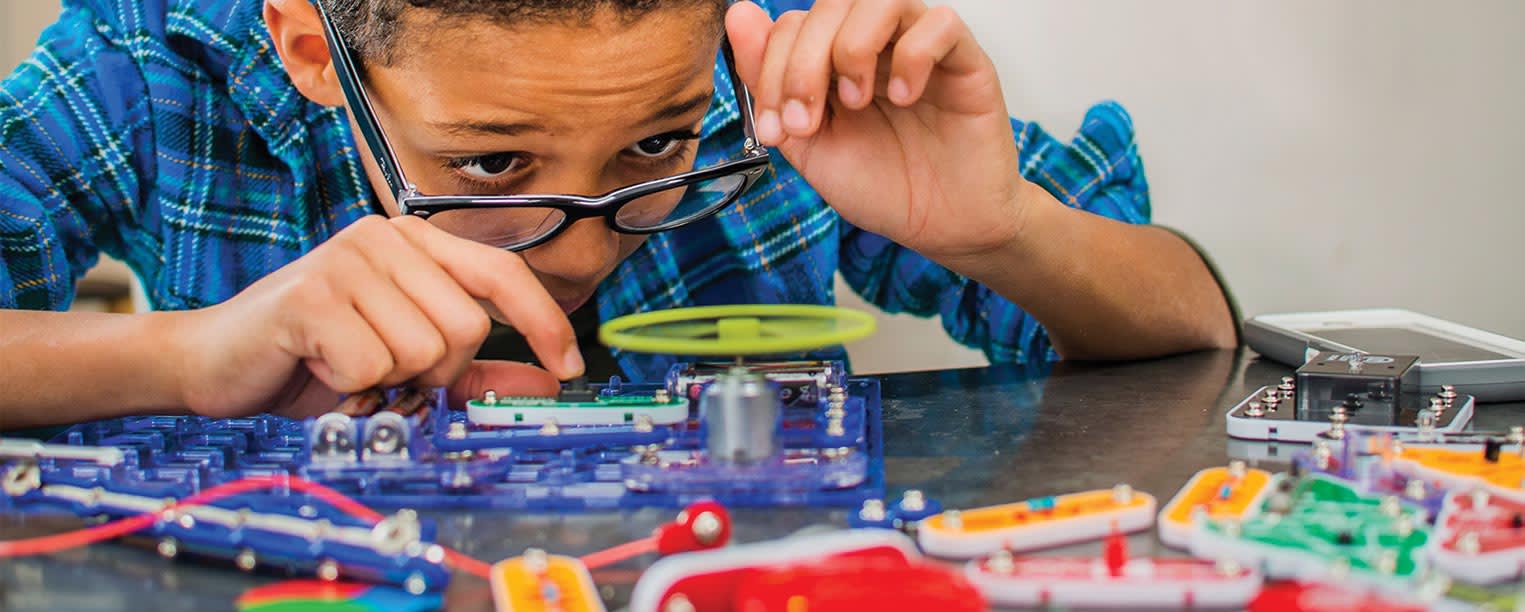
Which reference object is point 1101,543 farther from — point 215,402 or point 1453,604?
point 215,402

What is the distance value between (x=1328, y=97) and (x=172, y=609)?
2.52 meters

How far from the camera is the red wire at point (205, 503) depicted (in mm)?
842

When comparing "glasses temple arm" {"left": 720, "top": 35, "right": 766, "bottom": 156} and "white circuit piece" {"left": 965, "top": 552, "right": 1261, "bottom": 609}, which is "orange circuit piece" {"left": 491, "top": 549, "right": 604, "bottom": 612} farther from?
"glasses temple arm" {"left": 720, "top": 35, "right": 766, "bottom": 156}

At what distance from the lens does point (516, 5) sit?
131 cm

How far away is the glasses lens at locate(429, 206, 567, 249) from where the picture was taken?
1458 mm

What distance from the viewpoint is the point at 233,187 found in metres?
1.84

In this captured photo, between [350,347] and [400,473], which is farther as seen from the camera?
[350,347]

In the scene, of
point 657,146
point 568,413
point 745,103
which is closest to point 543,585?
point 568,413

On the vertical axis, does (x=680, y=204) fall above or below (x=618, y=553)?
above

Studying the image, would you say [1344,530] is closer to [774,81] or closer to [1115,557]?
[1115,557]

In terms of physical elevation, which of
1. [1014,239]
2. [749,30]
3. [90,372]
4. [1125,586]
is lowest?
[1125,586]

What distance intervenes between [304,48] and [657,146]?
0.50 metres

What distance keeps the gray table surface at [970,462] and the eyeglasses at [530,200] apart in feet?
1.05

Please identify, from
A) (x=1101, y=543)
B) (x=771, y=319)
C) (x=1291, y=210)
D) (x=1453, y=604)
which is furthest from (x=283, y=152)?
(x=1291, y=210)
